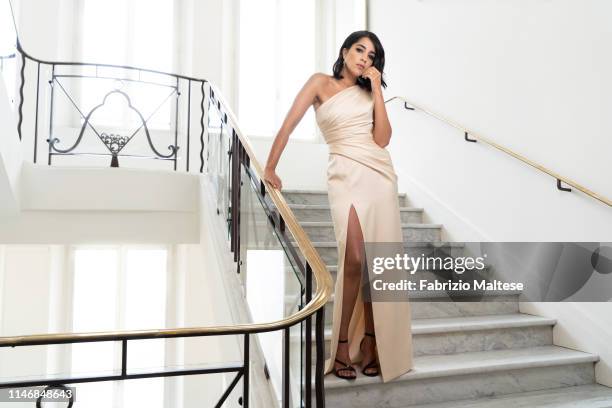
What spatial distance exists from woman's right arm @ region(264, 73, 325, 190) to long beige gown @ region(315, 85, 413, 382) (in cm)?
8

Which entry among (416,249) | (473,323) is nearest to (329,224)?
(416,249)

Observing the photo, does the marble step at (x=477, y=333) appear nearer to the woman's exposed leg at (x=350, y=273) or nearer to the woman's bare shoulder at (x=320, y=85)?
the woman's exposed leg at (x=350, y=273)

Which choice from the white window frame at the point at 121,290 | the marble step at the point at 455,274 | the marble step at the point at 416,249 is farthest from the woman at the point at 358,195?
the white window frame at the point at 121,290

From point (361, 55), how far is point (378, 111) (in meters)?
0.28

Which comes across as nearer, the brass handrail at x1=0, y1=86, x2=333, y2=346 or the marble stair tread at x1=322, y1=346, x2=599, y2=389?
the brass handrail at x1=0, y1=86, x2=333, y2=346

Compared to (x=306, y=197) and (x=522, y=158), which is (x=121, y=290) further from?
(x=522, y=158)

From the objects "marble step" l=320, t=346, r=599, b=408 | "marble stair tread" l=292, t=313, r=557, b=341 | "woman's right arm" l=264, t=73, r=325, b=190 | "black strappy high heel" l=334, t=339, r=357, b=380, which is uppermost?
"woman's right arm" l=264, t=73, r=325, b=190

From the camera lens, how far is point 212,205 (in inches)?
157

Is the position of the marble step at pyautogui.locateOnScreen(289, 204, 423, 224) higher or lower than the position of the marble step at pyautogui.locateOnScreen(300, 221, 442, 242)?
higher

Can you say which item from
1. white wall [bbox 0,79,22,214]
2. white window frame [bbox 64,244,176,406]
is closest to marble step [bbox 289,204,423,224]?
white wall [bbox 0,79,22,214]

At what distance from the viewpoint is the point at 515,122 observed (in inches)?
133

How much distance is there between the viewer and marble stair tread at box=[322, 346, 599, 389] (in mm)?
2236

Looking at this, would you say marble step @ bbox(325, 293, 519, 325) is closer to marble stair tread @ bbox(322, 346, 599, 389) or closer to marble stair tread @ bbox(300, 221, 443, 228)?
marble stair tread @ bbox(322, 346, 599, 389)

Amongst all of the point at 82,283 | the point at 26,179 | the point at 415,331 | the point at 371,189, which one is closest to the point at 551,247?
the point at 415,331
